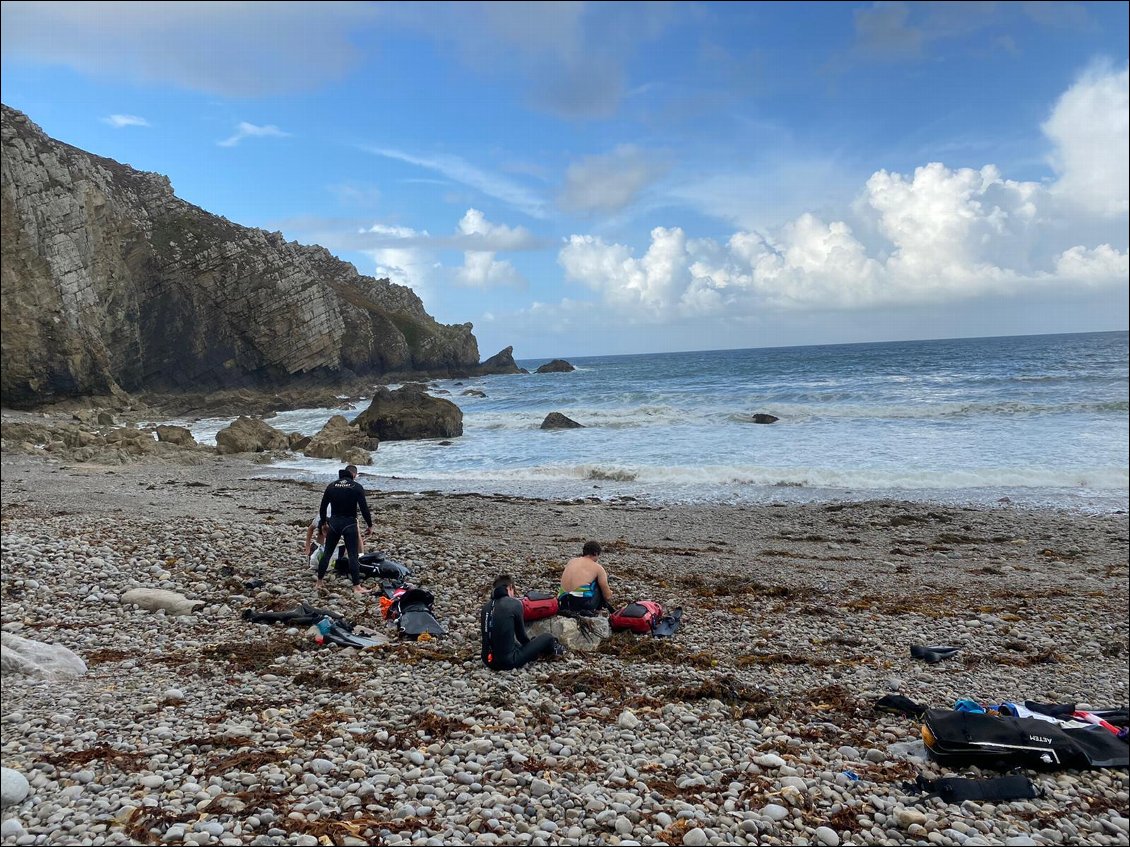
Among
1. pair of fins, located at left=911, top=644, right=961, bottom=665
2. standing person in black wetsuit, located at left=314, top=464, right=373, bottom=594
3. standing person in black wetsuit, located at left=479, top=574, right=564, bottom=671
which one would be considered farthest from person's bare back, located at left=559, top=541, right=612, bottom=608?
pair of fins, located at left=911, top=644, right=961, bottom=665

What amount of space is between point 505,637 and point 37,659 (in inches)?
169

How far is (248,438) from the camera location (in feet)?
95.6

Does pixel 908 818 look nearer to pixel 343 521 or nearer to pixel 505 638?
pixel 505 638

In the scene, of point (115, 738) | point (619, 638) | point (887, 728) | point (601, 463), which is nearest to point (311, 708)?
point (115, 738)

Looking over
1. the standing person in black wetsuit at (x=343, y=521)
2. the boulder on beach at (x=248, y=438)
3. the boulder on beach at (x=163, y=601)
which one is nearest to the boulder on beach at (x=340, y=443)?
the boulder on beach at (x=248, y=438)

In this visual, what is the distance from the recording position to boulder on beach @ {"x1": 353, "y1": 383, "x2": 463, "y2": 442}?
33656mm

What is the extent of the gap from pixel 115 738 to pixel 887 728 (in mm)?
5976

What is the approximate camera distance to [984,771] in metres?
5.12

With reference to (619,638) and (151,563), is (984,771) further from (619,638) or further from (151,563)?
(151,563)

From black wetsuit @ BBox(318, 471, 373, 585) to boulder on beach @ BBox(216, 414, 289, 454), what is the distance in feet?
69.2

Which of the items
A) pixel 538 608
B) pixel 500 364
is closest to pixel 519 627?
pixel 538 608

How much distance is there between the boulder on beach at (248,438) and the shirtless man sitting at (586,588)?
77.7 feet

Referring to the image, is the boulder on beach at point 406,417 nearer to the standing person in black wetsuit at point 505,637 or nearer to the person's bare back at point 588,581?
the person's bare back at point 588,581

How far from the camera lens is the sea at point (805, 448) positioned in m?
20.5
